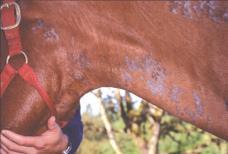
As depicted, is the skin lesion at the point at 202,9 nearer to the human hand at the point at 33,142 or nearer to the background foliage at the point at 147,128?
the human hand at the point at 33,142

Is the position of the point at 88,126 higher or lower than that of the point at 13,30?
lower

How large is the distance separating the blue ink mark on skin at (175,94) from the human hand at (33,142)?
1.28ft

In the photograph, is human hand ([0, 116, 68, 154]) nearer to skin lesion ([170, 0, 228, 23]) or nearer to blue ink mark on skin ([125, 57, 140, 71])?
blue ink mark on skin ([125, 57, 140, 71])

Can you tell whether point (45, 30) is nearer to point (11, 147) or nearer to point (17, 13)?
point (17, 13)

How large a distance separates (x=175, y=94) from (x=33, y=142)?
1.65ft

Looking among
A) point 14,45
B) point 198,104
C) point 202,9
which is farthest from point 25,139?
point 202,9

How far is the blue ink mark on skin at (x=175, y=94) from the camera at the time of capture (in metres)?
1.38

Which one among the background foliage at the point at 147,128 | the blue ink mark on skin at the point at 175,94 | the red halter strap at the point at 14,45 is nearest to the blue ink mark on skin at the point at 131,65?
the blue ink mark on skin at the point at 175,94

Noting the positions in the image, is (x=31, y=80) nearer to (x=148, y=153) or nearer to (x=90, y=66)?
(x=90, y=66)

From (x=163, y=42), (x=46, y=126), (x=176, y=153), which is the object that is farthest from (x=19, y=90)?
(x=176, y=153)

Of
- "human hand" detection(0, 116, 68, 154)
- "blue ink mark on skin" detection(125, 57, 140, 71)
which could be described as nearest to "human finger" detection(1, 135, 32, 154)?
"human hand" detection(0, 116, 68, 154)

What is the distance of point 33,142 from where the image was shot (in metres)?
1.57

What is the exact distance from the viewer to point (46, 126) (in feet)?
5.10

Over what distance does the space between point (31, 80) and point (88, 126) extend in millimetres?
7888
